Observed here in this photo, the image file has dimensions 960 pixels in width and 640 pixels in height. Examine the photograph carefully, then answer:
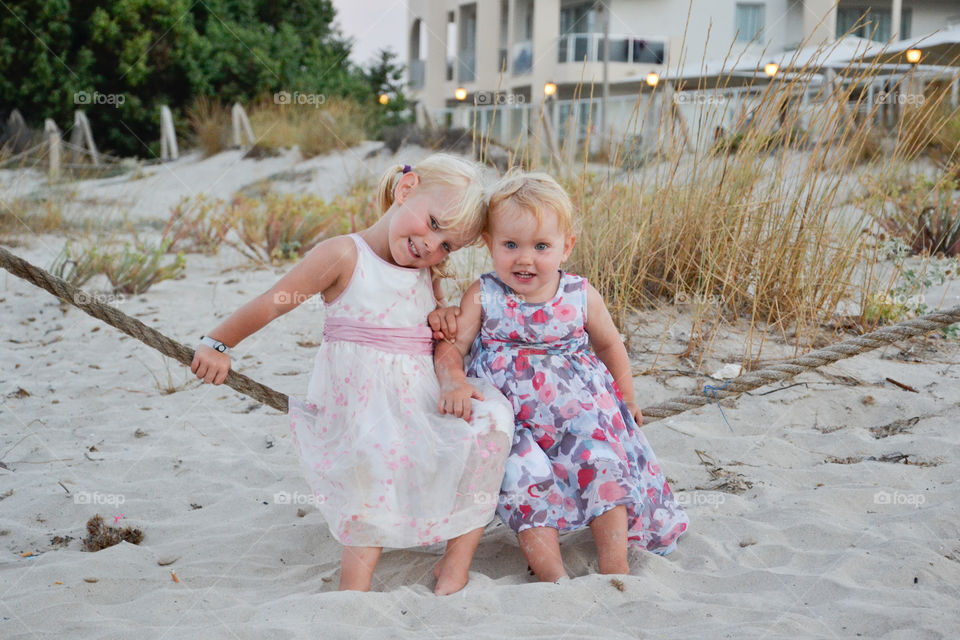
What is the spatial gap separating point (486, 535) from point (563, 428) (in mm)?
425

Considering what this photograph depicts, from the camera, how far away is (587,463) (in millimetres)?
2154

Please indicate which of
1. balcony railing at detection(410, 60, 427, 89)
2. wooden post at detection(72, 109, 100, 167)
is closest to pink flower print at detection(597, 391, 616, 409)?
wooden post at detection(72, 109, 100, 167)

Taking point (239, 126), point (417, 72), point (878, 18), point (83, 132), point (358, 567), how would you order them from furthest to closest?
point (417, 72) → point (878, 18) → point (83, 132) → point (239, 126) → point (358, 567)

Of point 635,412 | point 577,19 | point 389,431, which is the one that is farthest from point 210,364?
point 577,19

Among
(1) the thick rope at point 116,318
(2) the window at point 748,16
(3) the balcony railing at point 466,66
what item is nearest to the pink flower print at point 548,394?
(1) the thick rope at point 116,318

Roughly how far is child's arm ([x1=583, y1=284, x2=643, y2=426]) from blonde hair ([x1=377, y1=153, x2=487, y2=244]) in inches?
14.2

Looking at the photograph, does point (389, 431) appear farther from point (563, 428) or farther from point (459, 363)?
point (563, 428)

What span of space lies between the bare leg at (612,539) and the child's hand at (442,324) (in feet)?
1.92

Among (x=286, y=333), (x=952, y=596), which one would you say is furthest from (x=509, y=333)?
(x=286, y=333)

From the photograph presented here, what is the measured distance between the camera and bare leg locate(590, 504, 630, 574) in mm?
2107

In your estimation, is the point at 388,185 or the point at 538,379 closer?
the point at 538,379

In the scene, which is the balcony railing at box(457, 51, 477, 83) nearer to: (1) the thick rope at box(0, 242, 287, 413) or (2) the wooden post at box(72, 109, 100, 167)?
(2) the wooden post at box(72, 109, 100, 167)

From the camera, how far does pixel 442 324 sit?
2.27 meters

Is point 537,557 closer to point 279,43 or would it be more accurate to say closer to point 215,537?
point 215,537
